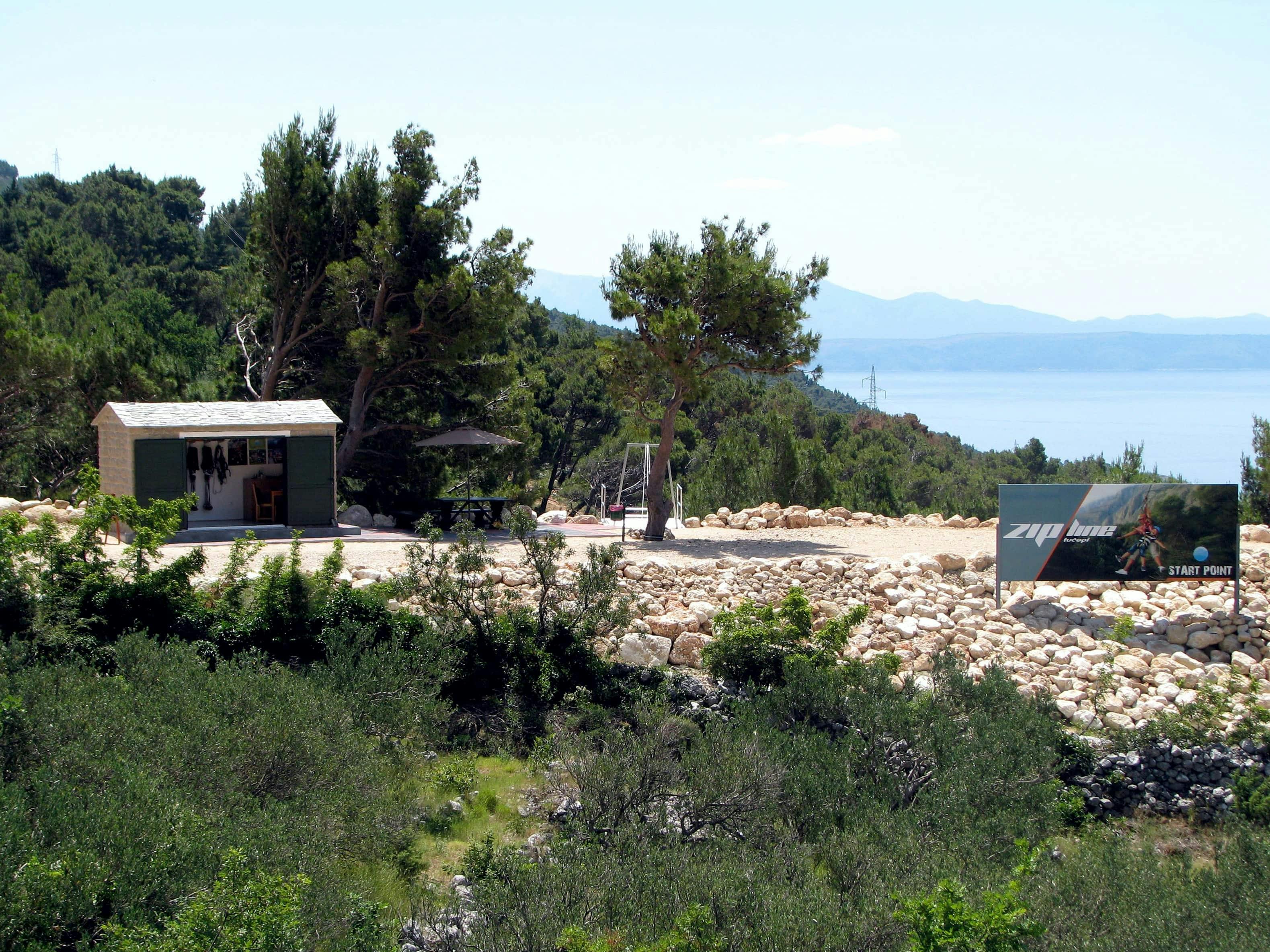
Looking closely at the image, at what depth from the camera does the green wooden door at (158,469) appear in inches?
674

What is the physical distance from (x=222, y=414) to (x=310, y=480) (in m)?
1.91

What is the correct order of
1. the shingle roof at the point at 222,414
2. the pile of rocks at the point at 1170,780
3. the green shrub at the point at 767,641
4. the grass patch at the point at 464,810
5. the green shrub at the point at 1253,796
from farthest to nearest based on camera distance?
1. the shingle roof at the point at 222,414
2. the green shrub at the point at 767,641
3. the pile of rocks at the point at 1170,780
4. the green shrub at the point at 1253,796
5. the grass patch at the point at 464,810

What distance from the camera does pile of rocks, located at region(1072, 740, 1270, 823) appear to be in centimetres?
1121

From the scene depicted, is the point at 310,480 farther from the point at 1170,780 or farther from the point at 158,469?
the point at 1170,780

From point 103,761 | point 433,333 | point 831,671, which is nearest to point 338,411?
point 433,333

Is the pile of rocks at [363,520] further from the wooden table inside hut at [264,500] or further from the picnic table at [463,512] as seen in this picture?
the wooden table inside hut at [264,500]

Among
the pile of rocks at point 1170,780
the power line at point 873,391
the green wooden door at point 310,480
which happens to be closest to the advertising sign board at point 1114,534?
the pile of rocks at point 1170,780

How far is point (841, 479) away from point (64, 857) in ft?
88.6

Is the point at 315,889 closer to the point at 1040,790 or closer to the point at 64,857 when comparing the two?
the point at 64,857

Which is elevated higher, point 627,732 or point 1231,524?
point 1231,524

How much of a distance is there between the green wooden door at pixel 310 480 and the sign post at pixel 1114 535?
11353mm

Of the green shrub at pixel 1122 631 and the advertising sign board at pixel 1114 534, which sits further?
the advertising sign board at pixel 1114 534

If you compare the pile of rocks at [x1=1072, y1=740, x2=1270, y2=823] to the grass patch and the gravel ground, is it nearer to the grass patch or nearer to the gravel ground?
the grass patch

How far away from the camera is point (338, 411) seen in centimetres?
2453
